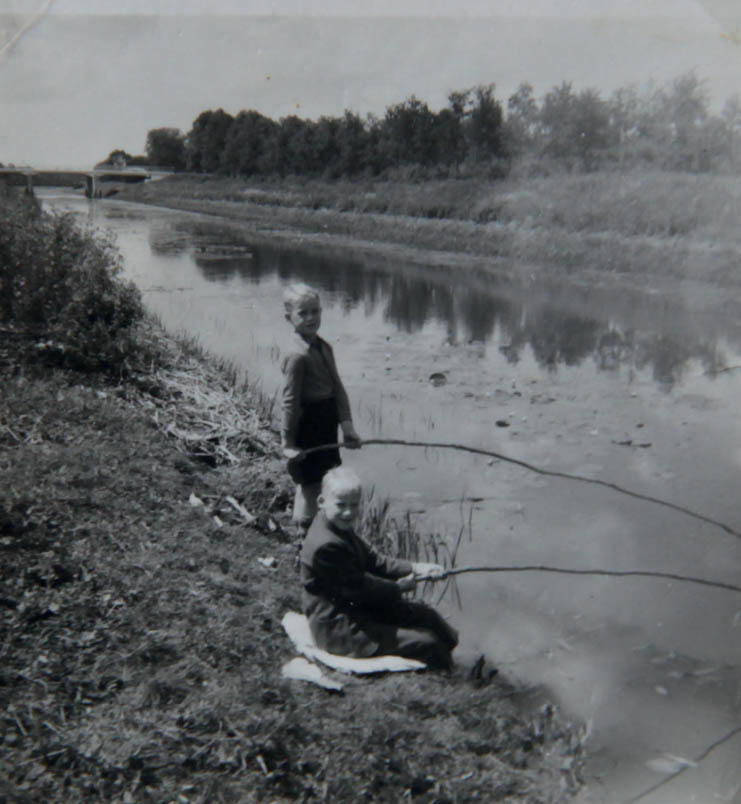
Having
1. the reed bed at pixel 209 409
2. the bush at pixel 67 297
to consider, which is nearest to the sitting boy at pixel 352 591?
the reed bed at pixel 209 409

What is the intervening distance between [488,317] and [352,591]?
363 inches

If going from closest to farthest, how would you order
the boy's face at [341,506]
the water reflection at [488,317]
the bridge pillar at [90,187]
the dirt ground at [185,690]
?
1. the dirt ground at [185,690]
2. the boy's face at [341,506]
3. the water reflection at [488,317]
4. the bridge pillar at [90,187]

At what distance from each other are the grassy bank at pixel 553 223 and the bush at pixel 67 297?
9.43 m

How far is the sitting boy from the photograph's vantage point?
3170 mm

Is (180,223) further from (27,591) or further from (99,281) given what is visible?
(27,591)

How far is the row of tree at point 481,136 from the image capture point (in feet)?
44.8

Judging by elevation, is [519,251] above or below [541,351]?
above

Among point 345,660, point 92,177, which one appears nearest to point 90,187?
point 92,177

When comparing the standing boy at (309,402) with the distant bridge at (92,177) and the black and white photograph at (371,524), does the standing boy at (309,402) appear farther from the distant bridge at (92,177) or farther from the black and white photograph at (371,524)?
the distant bridge at (92,177)

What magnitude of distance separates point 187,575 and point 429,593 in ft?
5.19

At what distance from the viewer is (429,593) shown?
4570mm

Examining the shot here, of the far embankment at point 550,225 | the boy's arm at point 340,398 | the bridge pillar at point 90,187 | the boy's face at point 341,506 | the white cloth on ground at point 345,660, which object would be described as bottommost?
the white cloth on ground at point 345,660

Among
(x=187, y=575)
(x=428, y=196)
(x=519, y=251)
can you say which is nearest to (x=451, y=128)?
(x=428, y=196)

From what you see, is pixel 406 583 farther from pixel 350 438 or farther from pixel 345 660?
pixel 350 438
